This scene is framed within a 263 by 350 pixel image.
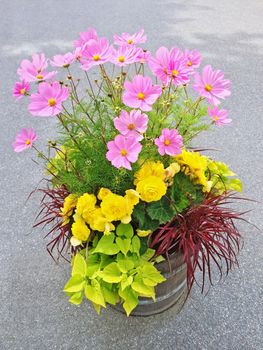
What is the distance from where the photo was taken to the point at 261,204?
1853mm

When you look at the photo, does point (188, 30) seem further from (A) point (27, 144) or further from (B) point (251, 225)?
(A) point (27, 144)

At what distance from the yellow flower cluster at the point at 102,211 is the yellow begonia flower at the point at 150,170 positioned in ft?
0.18

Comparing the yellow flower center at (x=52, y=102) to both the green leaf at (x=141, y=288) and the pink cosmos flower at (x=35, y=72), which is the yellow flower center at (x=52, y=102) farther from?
the green leaf at (x=141, y=288)

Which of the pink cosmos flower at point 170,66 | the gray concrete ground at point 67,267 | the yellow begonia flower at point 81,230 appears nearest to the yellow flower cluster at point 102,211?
the yellow begonia flower at point 81,230

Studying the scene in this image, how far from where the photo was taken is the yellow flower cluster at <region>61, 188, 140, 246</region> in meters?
1.00

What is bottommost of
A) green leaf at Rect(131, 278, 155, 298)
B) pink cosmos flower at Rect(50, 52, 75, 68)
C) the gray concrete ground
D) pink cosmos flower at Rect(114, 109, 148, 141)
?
the gray concrete ground

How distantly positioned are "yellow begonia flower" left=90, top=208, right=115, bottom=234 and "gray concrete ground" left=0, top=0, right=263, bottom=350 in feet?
1.71

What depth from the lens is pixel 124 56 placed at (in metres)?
0.94

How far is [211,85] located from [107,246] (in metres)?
0.52

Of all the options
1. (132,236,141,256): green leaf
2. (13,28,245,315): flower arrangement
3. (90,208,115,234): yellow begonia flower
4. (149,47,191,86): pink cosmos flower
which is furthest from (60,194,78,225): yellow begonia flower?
(149,47,191,86): pink cosmos flower

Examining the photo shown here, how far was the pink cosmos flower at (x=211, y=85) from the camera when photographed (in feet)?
3.11

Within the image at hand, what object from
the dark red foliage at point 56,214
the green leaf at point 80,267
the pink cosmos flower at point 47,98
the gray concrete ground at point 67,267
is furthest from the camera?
the gray concrete ground at point 67,267

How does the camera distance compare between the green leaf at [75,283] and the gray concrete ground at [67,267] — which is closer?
the green leaf at [75,283]

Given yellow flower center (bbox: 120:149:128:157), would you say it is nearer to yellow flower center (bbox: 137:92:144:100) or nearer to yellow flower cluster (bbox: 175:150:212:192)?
yellow flower center (bbox: 137:92:144:100)
